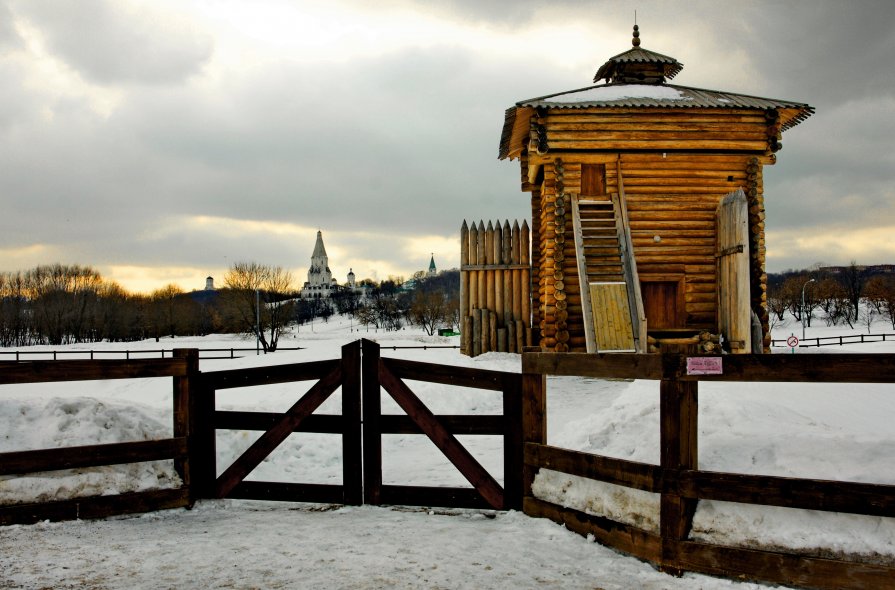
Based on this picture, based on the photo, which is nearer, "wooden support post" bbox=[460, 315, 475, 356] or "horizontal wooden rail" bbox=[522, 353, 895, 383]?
"horizontal wooden rail" bbox=[522, 353, 895, 383]

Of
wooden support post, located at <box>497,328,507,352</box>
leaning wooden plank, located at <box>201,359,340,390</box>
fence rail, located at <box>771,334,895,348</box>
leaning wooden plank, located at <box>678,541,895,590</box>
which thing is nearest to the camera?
leaning wooden plank, located at <box>678,541,895,590</box>

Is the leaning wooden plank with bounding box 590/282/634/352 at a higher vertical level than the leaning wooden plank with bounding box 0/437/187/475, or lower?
higher

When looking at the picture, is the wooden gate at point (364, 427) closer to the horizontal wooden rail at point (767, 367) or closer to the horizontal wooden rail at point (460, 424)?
the horizontal wooden rail at point (460, 424)

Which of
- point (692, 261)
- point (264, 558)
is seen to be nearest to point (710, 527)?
point (264, 558)

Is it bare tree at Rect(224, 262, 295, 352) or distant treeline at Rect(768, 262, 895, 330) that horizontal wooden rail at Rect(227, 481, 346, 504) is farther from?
distant treeline at Rect(768, 262, 895, 330)

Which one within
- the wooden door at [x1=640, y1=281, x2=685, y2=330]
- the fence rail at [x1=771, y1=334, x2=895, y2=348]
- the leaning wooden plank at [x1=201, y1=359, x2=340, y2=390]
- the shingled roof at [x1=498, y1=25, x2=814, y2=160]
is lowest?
the fence rail at [x1=771, y1=334, x2=895, y2=348]

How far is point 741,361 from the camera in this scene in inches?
193

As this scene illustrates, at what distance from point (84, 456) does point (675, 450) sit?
196 inches

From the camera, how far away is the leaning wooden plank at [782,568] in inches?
167

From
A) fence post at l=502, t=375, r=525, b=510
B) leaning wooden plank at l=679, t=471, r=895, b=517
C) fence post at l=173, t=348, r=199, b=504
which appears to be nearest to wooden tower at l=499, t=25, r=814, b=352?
fence post at l=502, t=375, r=525, b=510

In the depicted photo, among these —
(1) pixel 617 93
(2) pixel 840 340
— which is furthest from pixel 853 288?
(1) pixel 617 93

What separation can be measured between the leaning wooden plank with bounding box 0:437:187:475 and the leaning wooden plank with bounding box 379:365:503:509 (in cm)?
222

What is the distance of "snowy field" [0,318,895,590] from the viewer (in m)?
4.65

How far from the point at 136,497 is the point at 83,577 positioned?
179cm
